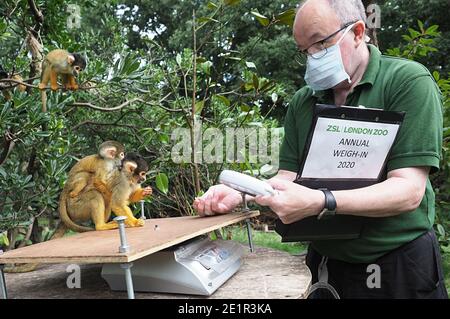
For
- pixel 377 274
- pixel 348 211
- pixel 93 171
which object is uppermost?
pixel 93 171

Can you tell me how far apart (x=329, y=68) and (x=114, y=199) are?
76 cm

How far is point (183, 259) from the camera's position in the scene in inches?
43.0

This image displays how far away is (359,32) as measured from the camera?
1.07 meters

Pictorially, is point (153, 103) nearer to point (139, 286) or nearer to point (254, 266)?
point (254, 266)

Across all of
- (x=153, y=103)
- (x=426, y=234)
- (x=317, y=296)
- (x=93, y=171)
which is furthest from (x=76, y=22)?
(x=426, y=234)

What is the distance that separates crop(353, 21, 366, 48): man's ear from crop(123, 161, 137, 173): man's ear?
2.44ft

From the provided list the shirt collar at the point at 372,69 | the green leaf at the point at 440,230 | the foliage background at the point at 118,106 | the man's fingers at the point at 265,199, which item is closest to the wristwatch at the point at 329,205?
the man's fingers at the point at 265,199

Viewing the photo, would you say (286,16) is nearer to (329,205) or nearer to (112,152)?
(112,152)

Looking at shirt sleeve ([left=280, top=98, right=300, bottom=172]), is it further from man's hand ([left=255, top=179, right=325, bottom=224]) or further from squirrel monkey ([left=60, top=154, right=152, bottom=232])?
squirrel monkey ([left=60, top=154, right=152, bottom=232])

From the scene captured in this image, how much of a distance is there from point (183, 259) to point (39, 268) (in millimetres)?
800

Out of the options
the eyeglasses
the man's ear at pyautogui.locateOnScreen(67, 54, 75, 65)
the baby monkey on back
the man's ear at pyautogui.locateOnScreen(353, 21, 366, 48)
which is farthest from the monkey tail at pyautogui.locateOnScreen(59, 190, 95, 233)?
the man's ear at pyautogui.locateOnScreen(353, 21, 366, 48)

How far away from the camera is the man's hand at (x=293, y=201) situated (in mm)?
854

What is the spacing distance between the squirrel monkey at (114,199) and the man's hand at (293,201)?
24.7 inches

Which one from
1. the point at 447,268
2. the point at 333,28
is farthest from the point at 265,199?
the point at 447,268
